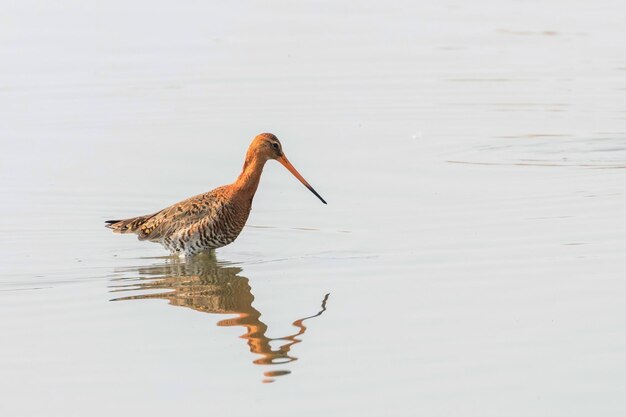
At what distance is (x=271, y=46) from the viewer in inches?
659

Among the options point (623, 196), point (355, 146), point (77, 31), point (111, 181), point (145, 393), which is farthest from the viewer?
point (77, 31)

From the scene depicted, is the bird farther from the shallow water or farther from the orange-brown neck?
the shallow water

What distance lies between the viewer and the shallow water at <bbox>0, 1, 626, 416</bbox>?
6930 millimetres

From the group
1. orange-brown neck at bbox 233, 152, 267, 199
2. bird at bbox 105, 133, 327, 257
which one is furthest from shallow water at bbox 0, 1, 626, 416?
orange-brown neck at bbox 233, 152, 267, 199

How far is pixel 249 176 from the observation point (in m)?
9.98

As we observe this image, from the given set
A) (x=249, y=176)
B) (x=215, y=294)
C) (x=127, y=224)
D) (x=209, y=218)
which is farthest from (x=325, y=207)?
(x=215, y=294)

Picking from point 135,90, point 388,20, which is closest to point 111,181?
point 135,90

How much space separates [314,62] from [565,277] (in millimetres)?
7740

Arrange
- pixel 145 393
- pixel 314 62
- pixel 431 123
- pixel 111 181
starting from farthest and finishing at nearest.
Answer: pixel 314 62, pixel 431 123, pixel 111 181, pixel 145 393

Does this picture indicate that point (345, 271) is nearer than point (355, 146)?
Yes

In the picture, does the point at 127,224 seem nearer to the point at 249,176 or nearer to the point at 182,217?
the point at 182,217

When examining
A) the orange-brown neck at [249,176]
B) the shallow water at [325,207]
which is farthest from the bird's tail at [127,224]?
the orange-brown neck at [249,176]

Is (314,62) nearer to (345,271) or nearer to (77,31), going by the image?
(77,31)

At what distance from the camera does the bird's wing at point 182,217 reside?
990 cm
